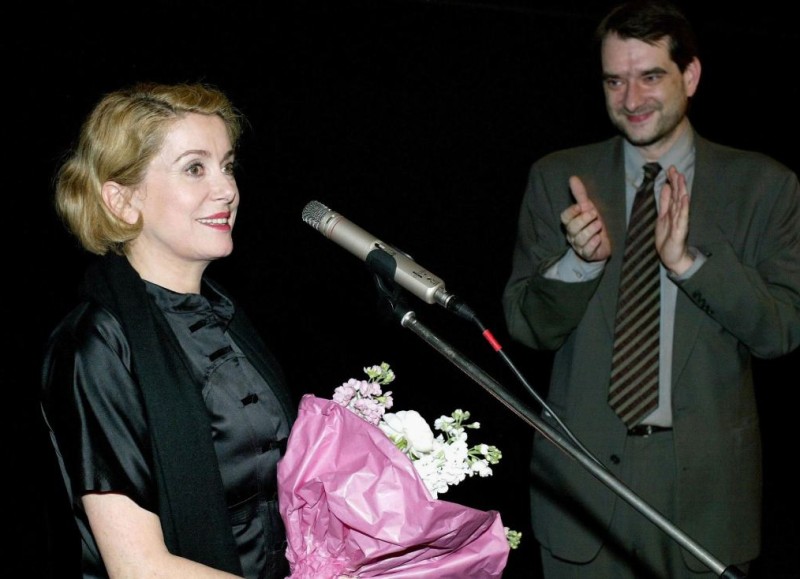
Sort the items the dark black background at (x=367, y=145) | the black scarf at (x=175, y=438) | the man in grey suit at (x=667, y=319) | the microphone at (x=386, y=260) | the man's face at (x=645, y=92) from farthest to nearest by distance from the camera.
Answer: the dark black background at (x=367, y=145) < the man's face at (x=645, y=92) < the man in grey suit at (x=667, y=319) < the black scarf at (x=175, y=438) < the microphone at (x=386, y=260)

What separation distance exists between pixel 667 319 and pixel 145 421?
1.39 m

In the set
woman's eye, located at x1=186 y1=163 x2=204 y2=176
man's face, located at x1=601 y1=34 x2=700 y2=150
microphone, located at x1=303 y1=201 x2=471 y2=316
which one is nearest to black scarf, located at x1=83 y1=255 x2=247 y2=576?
woman's eye, located at x1=186 y1=163 x2=204 y2=176

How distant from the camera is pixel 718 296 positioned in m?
2.20

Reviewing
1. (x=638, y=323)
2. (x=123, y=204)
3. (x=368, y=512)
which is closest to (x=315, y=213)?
(x=123, y=204)

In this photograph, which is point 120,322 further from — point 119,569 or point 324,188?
point 324,188

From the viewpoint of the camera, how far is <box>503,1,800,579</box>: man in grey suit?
2254 mm

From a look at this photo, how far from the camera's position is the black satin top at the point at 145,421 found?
1444 millimetres

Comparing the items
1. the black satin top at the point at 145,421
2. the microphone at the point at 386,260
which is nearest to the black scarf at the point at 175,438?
the black satin top at the point at 145,421

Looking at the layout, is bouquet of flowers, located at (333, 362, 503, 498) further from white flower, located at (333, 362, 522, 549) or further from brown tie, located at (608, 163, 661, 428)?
brown tie, located at (608, 163, 661, 428)

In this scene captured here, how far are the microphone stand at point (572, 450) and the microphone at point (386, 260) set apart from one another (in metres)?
0.06

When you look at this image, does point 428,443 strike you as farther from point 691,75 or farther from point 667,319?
point 691,75

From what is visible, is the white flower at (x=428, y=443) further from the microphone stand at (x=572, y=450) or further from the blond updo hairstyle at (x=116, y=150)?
the blond updo hairstyle at (x=116, y=150)

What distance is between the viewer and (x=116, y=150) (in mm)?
1648

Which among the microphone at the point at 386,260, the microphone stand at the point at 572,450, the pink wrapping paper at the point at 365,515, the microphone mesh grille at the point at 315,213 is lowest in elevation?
the pink wrapping paper at the point at 365,515
